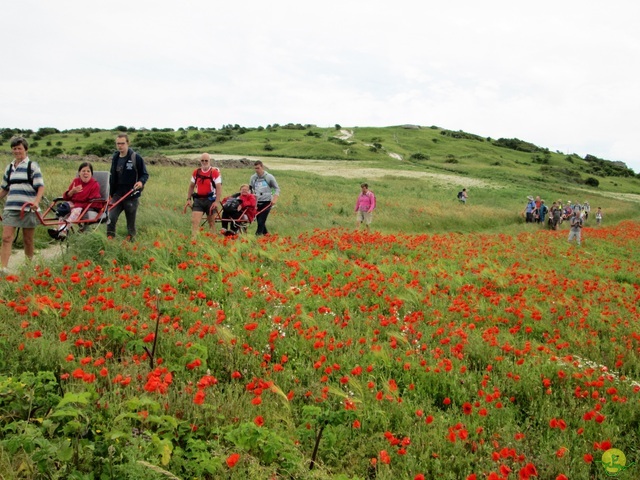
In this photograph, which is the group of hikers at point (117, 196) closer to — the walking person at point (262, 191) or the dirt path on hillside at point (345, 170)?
the walking person at point (262, 191)

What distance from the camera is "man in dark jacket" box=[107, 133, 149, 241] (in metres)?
10.3

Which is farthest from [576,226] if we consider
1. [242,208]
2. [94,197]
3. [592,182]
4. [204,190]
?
[592,182]

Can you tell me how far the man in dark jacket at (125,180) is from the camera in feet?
33.8

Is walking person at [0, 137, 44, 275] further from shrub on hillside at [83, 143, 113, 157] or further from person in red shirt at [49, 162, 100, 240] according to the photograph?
shrub on hillside at [83, 143, 113, 157]

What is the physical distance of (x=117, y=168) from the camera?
10.4 meters

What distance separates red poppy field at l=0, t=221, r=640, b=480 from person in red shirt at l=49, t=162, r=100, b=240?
2403mm

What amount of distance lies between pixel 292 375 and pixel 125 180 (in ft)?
22.4

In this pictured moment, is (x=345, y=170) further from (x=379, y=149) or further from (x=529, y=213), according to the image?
(x=379, y=149)

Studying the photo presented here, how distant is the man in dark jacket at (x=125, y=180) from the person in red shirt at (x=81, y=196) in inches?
21.2

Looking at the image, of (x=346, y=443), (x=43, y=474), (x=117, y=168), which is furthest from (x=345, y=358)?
(x=117, y=168)

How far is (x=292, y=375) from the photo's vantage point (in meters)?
5.20

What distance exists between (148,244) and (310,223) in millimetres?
10214

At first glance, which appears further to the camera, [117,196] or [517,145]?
[517,145]

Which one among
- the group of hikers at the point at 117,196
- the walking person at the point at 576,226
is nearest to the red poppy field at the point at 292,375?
the group of hikers at the point at 117,196
